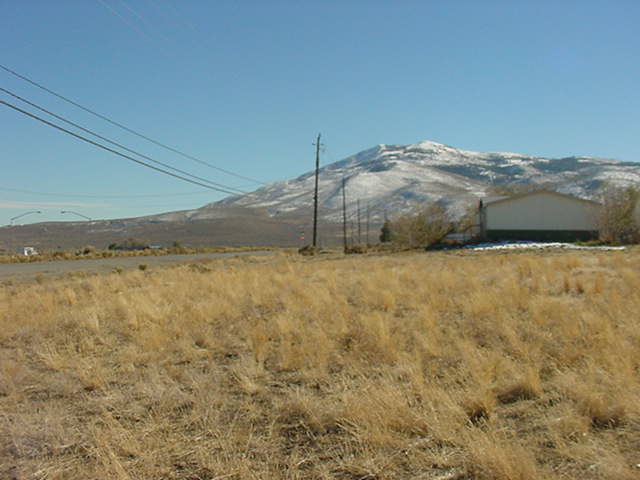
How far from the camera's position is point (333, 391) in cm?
603

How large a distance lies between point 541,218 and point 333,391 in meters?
49.2

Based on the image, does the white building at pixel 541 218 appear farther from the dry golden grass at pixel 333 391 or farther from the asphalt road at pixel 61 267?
the dry golden grass at pixel 333 391

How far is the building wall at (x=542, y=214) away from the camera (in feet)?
164

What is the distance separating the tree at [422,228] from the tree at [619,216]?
46.1ft

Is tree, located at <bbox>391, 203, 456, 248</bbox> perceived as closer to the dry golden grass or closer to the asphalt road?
the asphalt road

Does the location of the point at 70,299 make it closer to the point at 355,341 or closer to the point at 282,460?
the point at 355,341

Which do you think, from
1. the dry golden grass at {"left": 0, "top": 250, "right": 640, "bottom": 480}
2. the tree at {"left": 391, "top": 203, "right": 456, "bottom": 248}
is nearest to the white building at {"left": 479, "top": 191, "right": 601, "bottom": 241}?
the tree at {"left": 391, "top": 203, "right": 456, "bottom": 248}

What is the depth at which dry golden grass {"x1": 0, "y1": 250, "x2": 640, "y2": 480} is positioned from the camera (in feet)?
14.0

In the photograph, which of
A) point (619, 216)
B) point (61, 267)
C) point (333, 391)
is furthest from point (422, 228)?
point (333, 391)

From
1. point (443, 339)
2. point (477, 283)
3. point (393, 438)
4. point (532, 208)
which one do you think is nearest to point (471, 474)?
point (393, 438)

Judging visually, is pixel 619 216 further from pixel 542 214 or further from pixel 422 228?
pixel 422 228

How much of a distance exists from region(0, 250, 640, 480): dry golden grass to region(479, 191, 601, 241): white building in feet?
134

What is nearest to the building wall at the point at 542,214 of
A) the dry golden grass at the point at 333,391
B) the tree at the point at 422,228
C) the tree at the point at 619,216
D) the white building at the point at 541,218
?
the white building at the point at 541,218

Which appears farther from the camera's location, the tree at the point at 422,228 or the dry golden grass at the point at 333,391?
the tree at the point at 422,228
